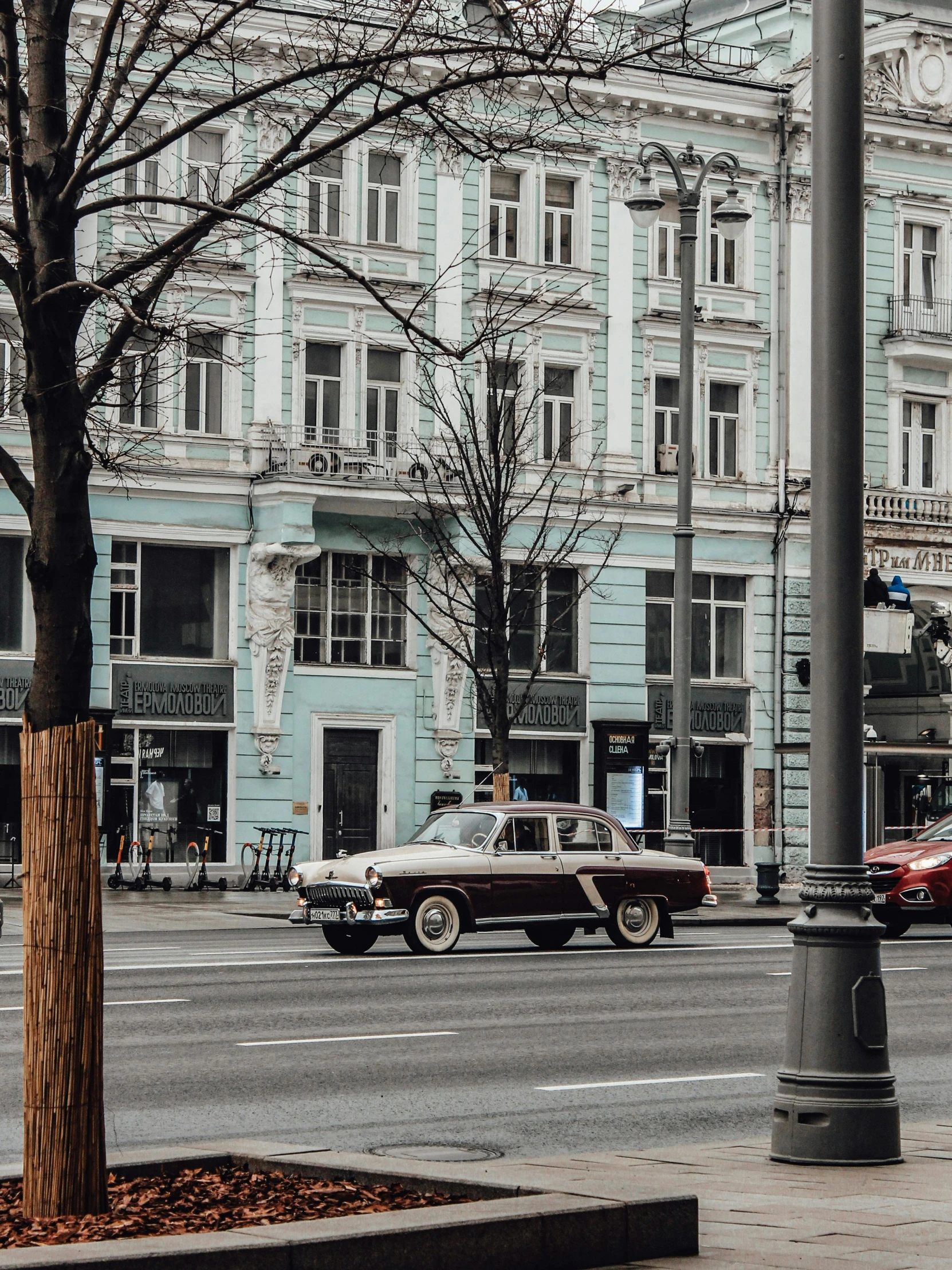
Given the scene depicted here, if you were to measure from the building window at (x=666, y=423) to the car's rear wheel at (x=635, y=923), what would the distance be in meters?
19.5

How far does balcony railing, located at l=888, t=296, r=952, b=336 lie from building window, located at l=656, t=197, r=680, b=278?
482 cm

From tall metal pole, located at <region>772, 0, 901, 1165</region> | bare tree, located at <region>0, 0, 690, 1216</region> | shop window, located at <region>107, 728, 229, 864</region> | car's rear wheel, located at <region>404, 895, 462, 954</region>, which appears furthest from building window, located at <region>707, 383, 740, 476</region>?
bare tree, located at <region>0, 0, 690, 1216</region>

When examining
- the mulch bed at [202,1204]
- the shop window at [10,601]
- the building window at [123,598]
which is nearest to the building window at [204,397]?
the building window at [123,598]

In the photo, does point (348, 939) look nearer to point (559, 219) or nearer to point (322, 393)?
point (322, 393)

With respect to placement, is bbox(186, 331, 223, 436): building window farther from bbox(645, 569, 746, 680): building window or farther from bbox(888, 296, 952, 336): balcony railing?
bbox(888, 296, 952, 336): balcony railing

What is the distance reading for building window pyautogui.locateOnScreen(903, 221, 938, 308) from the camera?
1736 inches

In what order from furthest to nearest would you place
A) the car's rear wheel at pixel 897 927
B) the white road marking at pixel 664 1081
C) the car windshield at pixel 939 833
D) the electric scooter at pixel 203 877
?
the electric scooter at pixel 203 877, the car windshield at pixel 939 833, the car's rear wheel at pixel 897 927, the white road marking at pixel 664 1081

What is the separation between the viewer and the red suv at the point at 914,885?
25.7 metres

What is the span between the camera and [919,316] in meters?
43.9

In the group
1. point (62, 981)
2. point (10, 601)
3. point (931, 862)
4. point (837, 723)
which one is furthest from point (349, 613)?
point (62, 981)

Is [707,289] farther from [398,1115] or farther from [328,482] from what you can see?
[398,1115]

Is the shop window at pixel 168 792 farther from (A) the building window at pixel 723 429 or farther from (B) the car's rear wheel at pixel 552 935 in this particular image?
(B) the car's rear wheel at pixel 552 935

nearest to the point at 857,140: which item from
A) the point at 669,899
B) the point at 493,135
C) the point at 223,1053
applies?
the point at 493,135

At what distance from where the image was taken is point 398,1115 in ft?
37.1
